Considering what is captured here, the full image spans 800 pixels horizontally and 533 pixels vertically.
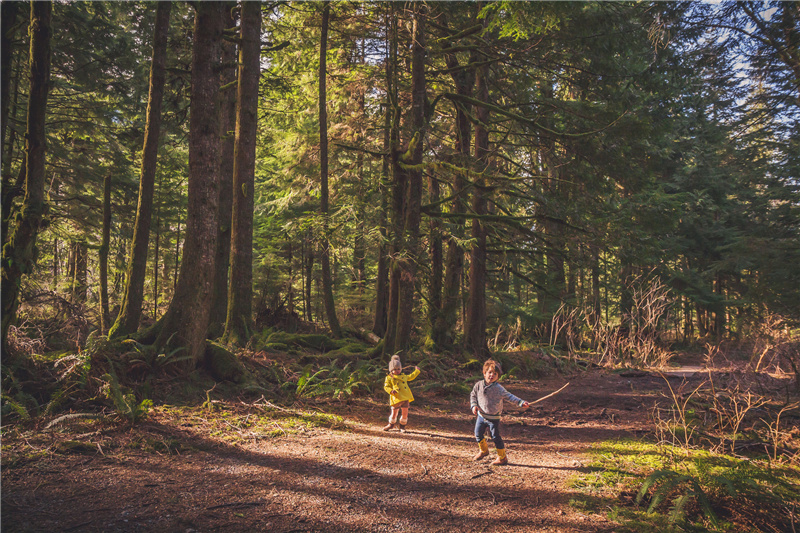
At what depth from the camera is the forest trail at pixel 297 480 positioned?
3527 millimetres

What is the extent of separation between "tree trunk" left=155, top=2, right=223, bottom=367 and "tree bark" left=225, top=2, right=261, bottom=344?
7.90ft

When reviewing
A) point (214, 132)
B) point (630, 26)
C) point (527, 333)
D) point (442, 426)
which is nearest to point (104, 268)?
point (214, 132)

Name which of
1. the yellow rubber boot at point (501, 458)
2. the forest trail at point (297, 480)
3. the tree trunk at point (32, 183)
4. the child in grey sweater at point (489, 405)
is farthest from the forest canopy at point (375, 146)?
the yellow rubber boot at point (501, 458)

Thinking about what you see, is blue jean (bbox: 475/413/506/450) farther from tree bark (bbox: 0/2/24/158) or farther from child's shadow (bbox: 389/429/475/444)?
tree bark (bbox: 0/2/24/158)

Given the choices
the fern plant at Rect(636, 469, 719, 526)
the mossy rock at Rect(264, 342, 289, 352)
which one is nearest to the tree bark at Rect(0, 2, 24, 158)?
the mossy rock at Rect(264, 342, 289, 352)

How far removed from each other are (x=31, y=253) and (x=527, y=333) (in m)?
18.5

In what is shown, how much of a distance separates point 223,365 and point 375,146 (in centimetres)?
892

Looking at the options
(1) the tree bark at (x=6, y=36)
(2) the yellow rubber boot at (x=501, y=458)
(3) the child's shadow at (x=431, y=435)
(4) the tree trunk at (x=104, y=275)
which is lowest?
(3) the child's shadow at (x=431, y=435)

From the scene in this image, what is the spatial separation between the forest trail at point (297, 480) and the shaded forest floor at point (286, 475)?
2 centimetres

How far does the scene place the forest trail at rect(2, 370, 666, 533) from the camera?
353 centimetres

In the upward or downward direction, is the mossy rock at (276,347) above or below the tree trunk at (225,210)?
below

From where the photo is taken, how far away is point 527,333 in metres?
20.5

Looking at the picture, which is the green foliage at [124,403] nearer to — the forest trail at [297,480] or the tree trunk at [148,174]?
the forest trail at [297,480]

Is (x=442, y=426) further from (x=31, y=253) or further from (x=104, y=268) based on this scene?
(x=104, y=268)
